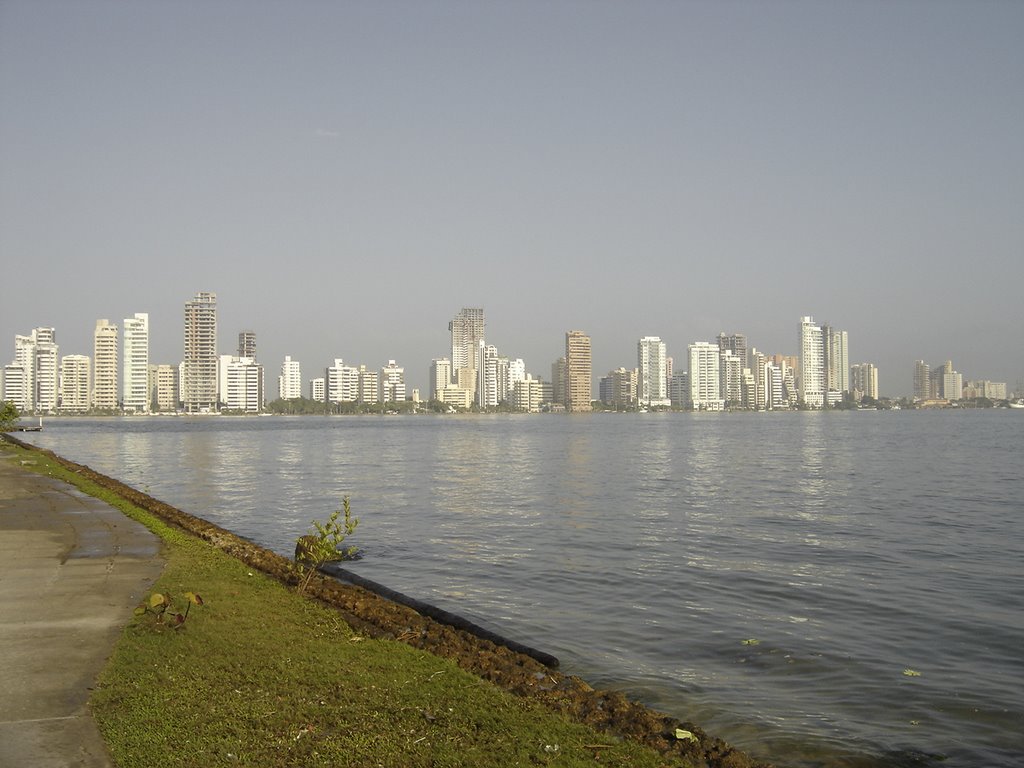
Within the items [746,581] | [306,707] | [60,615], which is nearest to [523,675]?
[306,707]

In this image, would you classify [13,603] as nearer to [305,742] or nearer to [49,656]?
[49,656]

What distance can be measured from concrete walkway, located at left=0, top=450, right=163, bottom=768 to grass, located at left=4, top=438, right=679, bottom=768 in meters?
0.23

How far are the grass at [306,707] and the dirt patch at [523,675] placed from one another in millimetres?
327

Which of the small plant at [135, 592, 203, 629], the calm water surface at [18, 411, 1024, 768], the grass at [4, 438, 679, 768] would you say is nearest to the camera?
the grass at [4, 438, 679, 768]

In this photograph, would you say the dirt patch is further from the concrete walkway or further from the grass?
the concrete walkway

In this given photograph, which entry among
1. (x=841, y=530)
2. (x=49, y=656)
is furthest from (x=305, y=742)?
(x=841, y=530)

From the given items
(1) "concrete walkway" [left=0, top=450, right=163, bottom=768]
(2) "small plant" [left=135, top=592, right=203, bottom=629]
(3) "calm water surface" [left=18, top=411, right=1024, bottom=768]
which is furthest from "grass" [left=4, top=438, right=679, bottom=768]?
(3) "calm water surface" [left=18, top=411, right=1024, bottom=768]

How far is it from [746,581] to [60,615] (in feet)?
38.7

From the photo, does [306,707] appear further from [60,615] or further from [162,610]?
[60,615]

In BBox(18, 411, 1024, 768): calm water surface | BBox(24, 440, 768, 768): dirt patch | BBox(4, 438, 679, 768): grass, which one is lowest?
BBox(18, 411, 1024, 768): calm water surface

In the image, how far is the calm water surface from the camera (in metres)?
9.44

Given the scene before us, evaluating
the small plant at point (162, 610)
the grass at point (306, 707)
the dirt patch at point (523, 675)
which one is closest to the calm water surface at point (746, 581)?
the dirt patch at point (523, 675)

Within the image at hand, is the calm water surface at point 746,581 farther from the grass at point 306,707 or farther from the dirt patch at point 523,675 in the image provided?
the grass at point 306,707

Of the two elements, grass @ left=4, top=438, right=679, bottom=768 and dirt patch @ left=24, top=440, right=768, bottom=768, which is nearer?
grass @ left=4, top=438, right=679, bottom=768
